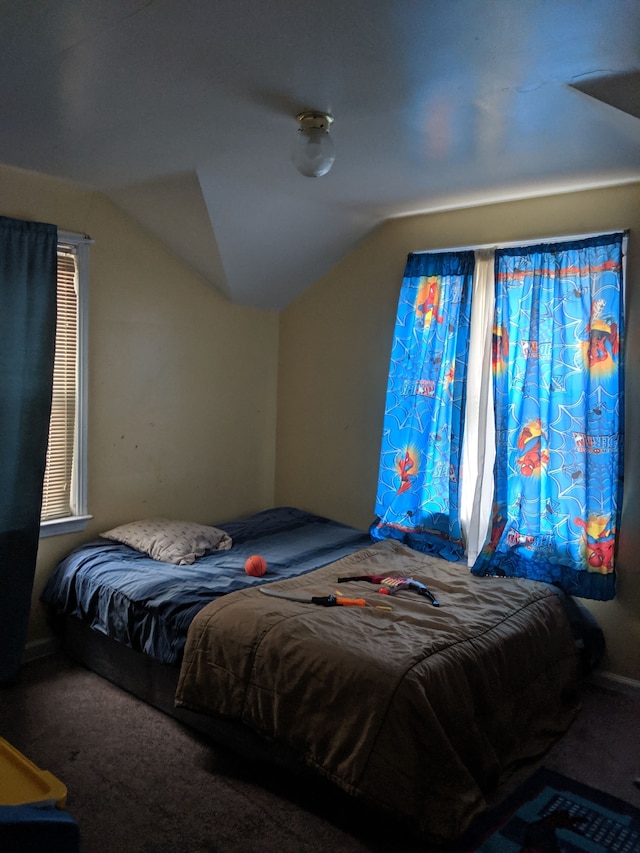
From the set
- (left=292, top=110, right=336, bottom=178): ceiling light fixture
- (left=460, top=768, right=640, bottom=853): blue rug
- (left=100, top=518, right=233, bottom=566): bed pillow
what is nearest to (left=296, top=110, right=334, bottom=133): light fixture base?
(left=292, top=110, right=336, bottom=178): ceiling light fixture

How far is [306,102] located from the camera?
2.20 metres

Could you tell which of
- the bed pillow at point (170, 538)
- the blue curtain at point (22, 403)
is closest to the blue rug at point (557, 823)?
the bed pillow at point (170, 538)

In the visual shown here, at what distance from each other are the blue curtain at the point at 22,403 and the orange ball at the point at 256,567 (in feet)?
3.26

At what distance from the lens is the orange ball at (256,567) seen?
3.04 m

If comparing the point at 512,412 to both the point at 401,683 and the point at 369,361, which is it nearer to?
the point at 369,361

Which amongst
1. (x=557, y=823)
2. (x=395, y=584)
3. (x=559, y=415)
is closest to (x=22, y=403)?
(x=395, y=584)

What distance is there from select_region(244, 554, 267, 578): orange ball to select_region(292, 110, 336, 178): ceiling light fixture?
173 cm

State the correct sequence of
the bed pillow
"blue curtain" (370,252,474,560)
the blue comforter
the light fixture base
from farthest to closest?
"blue curtain" (370,252,474,560) < the bed pillow < the blue comforter < the light fixture base

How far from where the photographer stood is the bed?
6.59 ft

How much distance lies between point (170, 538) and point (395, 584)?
1.18 metres

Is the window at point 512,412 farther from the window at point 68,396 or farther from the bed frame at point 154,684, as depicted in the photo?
the window at point 68,396

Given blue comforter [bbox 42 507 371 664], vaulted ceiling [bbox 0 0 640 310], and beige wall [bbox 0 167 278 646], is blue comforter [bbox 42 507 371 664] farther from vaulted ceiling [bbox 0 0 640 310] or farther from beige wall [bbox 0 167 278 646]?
vaulted ceiling [bbox 0 0 640 310]

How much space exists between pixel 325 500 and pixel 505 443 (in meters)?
1.37

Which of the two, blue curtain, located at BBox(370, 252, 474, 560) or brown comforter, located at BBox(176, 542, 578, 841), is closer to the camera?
brown comforter, located at BBox(176, 542, 578, 841)
